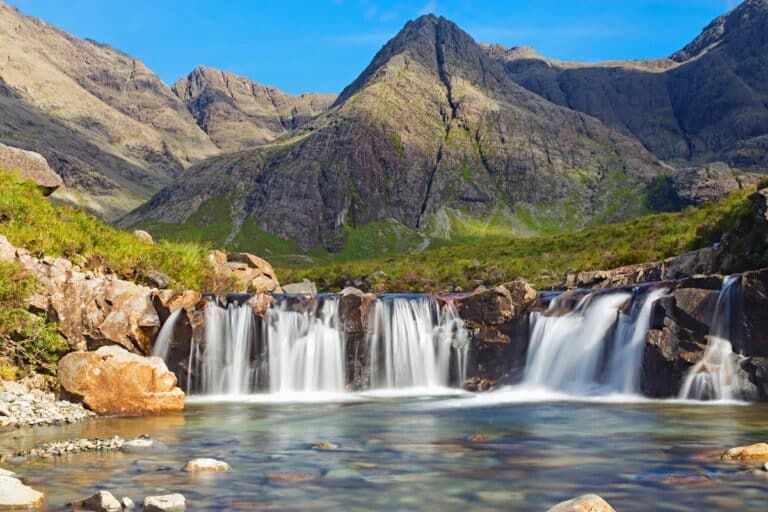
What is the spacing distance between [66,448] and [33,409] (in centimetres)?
692

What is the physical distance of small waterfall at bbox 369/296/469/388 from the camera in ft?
127

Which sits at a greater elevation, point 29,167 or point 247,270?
point 29,167

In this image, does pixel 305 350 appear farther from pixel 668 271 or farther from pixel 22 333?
pixel 668 271

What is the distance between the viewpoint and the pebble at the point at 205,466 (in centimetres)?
1753

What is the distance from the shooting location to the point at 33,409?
25.6 metres

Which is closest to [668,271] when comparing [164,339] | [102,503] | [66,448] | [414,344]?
[414,344]

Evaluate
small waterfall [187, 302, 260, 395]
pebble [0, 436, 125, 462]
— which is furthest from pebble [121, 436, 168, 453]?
small waterfall [187, 302, 260, 395]

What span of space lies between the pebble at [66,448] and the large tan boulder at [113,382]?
19.9 feet

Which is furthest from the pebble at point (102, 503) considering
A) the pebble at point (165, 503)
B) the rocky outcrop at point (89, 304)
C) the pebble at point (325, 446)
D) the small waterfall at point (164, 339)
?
the small waterfall at point (164, 339)

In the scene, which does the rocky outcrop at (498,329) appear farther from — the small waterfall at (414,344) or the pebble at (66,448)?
the pebble at (66,448)

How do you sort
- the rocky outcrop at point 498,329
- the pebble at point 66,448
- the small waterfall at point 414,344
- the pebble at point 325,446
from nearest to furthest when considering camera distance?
the pebble at point 66,448, the pebble at point 325,446, the rocky outcrop at point 498,329, the small waterfall at point 414,344

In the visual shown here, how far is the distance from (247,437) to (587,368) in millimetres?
18148

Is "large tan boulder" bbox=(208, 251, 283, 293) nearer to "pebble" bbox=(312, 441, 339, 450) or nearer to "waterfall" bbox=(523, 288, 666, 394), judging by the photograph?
"waterfall" bbox=(523, 288, 666, 394)

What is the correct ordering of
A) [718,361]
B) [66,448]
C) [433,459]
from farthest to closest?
[718,361] → [66,448] → [433,459]
